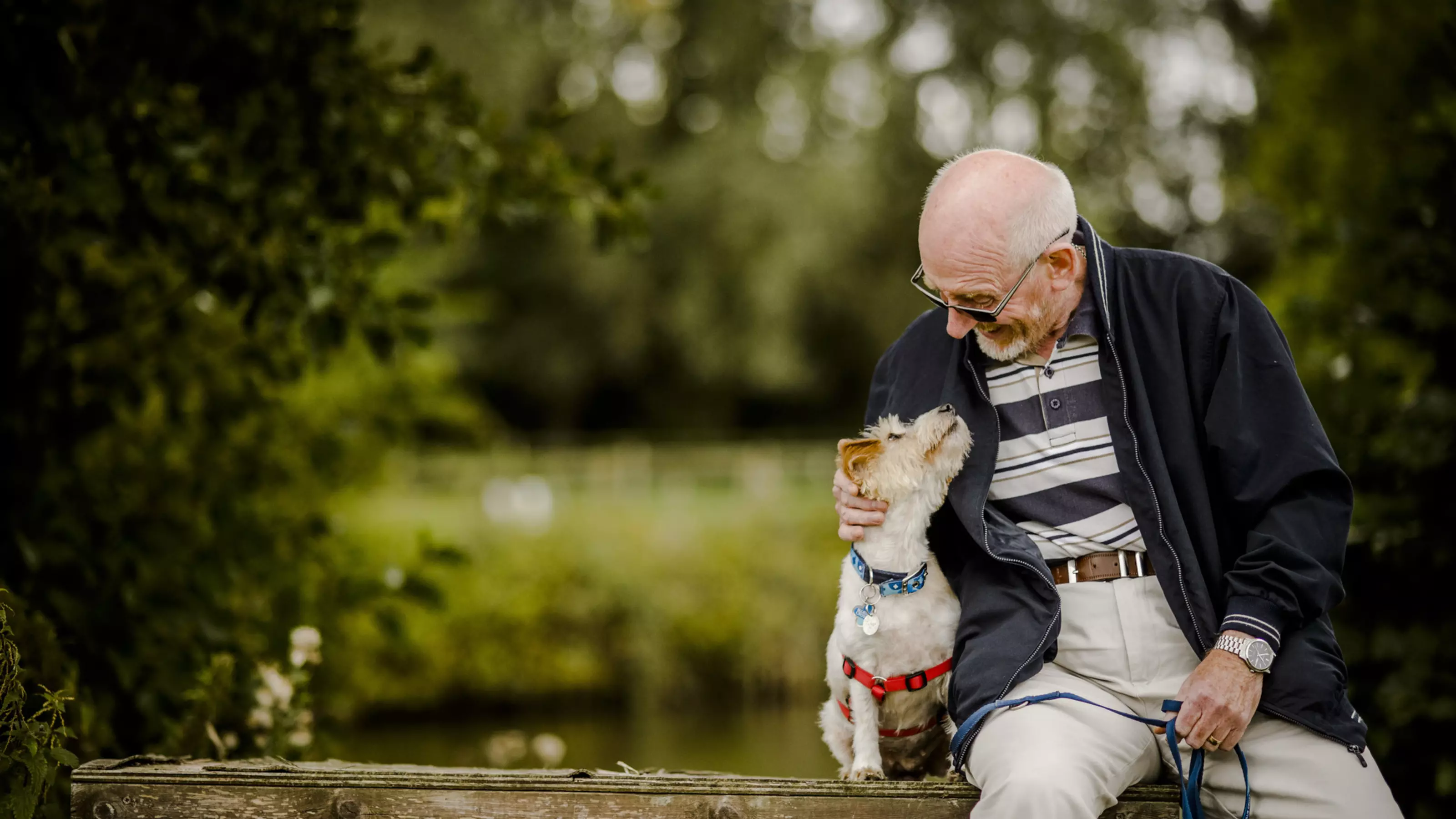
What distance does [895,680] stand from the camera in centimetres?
323

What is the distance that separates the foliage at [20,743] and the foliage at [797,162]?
22.6 meters

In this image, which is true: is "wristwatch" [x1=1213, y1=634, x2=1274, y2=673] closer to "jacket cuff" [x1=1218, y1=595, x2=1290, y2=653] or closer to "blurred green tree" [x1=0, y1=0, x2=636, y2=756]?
"jacket cuff" [x1=1218, y1=595, x2=1290, y2=653]

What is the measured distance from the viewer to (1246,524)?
2.91 meters

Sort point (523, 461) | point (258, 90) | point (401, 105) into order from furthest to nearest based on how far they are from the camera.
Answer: point (523, 461) → point (401, 105) → point (258, 90)

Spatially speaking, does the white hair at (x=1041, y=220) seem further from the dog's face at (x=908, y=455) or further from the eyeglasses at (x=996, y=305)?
the dog's face at (x=908, y=455)

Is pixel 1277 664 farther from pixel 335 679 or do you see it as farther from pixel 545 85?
pixel 545 85

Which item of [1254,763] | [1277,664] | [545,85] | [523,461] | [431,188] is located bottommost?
[1254,763]

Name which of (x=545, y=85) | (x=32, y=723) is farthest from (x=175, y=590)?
(x=545, y=85)

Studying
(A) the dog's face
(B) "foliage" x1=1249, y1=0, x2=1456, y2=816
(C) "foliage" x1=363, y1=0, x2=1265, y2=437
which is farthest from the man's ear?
(C) "foliage" x1=363, y1=0, x2=1265, y2=437

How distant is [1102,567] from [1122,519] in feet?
0.42

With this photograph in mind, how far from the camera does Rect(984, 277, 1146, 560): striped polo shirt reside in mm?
3047

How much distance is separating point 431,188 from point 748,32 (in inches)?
938

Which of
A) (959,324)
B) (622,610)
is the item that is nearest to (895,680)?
(959,324)

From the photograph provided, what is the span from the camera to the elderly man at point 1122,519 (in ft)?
9.00
